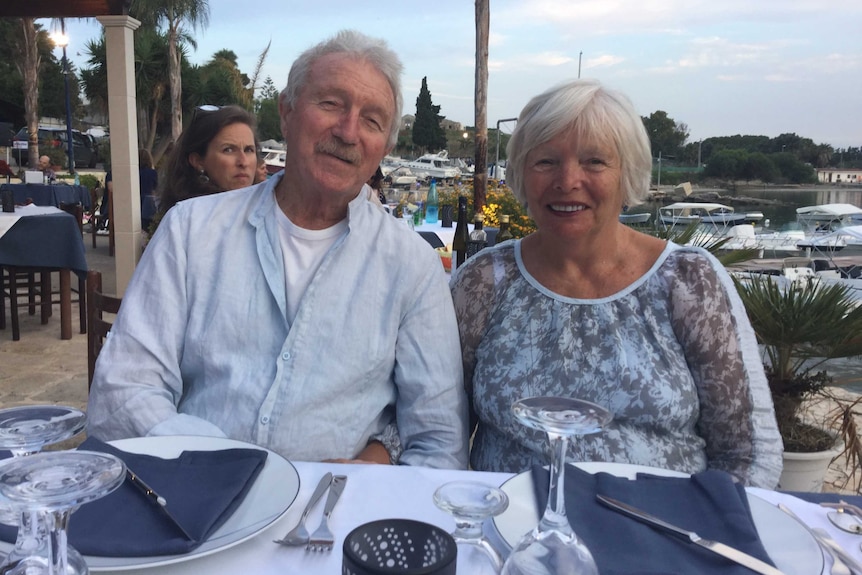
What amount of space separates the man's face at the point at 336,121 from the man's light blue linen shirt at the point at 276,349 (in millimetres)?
171

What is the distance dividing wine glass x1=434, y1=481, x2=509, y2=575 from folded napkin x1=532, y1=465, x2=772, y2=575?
151 mm

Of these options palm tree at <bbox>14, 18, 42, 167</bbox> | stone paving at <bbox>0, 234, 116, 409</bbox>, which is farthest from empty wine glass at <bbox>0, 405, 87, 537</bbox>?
palm tree at <bbox>14, 18, 42, 167</bbox>

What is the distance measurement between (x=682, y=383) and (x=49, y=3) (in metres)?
7.56

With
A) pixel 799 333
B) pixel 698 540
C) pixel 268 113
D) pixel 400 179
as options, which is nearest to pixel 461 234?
pixel 799 333

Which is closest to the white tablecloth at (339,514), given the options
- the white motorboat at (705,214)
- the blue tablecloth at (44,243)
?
the blue tablecloth at (44,243)

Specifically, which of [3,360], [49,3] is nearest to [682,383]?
[3,360]

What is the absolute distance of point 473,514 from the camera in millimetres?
800

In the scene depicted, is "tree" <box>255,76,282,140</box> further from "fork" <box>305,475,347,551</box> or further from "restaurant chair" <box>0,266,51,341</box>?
"fork" <box>305,475,347,551</box>

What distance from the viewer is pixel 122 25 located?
6.58 metres

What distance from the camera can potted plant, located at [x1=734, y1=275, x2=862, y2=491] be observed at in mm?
2551

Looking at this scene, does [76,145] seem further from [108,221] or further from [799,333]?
[799,333]

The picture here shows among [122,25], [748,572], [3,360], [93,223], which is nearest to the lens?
[748,572]

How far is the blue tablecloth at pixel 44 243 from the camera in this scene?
214 inches

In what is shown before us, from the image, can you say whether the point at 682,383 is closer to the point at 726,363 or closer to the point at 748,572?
the point at 726,363
